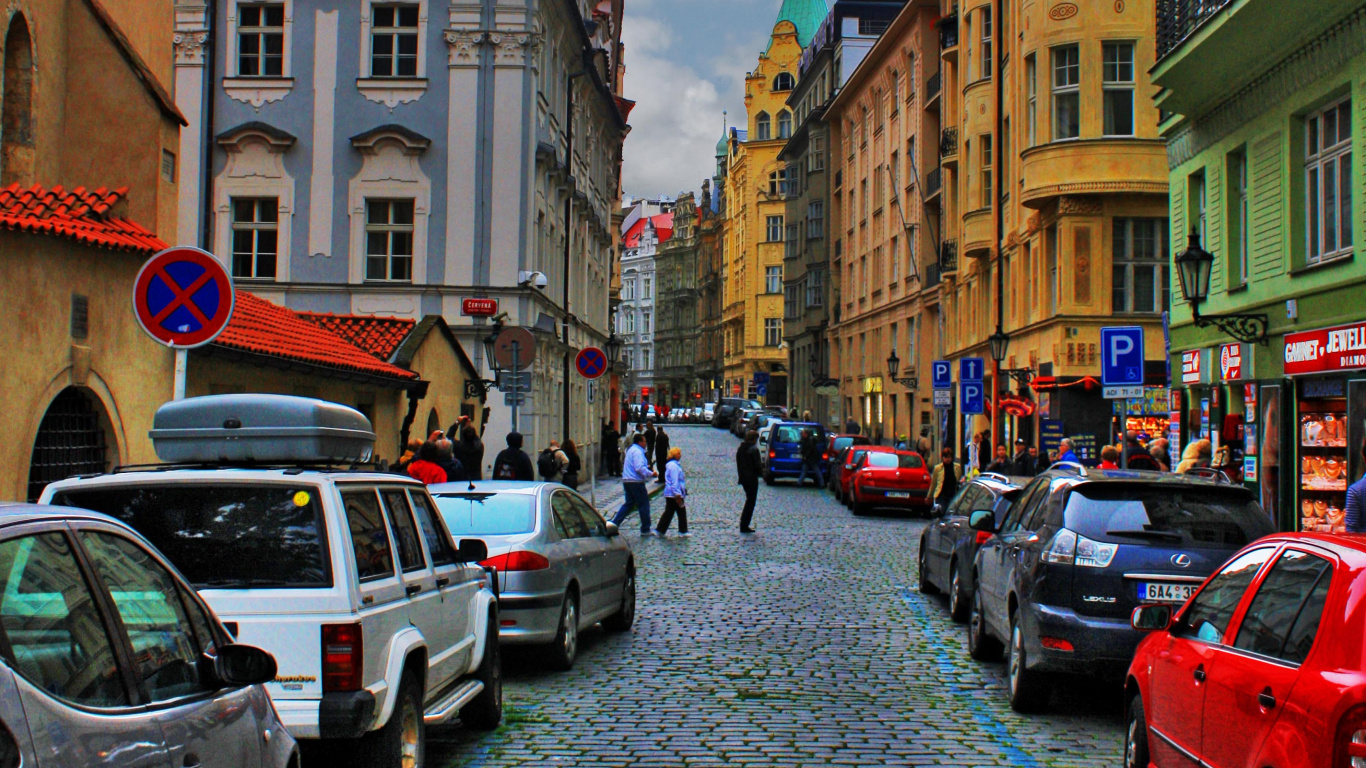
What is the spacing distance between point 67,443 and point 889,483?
20238 millimetres

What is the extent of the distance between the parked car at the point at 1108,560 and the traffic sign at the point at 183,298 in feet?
18.1

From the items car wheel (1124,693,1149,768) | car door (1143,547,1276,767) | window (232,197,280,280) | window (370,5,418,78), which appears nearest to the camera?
car door (1143,547,1276,767)

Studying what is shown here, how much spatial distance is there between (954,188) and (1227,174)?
2608 centimetres

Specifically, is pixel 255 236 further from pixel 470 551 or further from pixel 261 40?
pixel 470 551

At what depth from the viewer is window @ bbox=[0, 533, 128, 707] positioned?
3.09 m

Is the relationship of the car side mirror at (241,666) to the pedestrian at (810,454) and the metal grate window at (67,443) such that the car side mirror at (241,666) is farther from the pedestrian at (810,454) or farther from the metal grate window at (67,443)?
the pedestrian at (810,454)

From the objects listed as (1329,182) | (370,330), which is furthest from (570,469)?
(1329,182)

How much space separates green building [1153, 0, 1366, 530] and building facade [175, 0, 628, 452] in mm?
15528

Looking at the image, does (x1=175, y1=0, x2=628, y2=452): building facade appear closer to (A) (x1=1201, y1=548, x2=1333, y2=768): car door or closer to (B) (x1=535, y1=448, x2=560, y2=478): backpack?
(B) (x1=535, y1=448, x2=560, y2=478): backpack

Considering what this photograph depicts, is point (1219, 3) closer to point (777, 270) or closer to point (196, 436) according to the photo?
point (196, 436)

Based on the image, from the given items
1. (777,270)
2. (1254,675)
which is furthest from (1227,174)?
(777,270)

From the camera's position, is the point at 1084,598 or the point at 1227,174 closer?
the point at 1084,598

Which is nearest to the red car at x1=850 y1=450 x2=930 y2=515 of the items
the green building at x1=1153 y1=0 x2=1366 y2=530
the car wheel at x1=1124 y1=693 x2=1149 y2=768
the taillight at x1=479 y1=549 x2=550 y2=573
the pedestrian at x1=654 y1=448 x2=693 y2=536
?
the pedestrian at x1=654 y1=448 x2=693 y2=536

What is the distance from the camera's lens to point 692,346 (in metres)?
128
